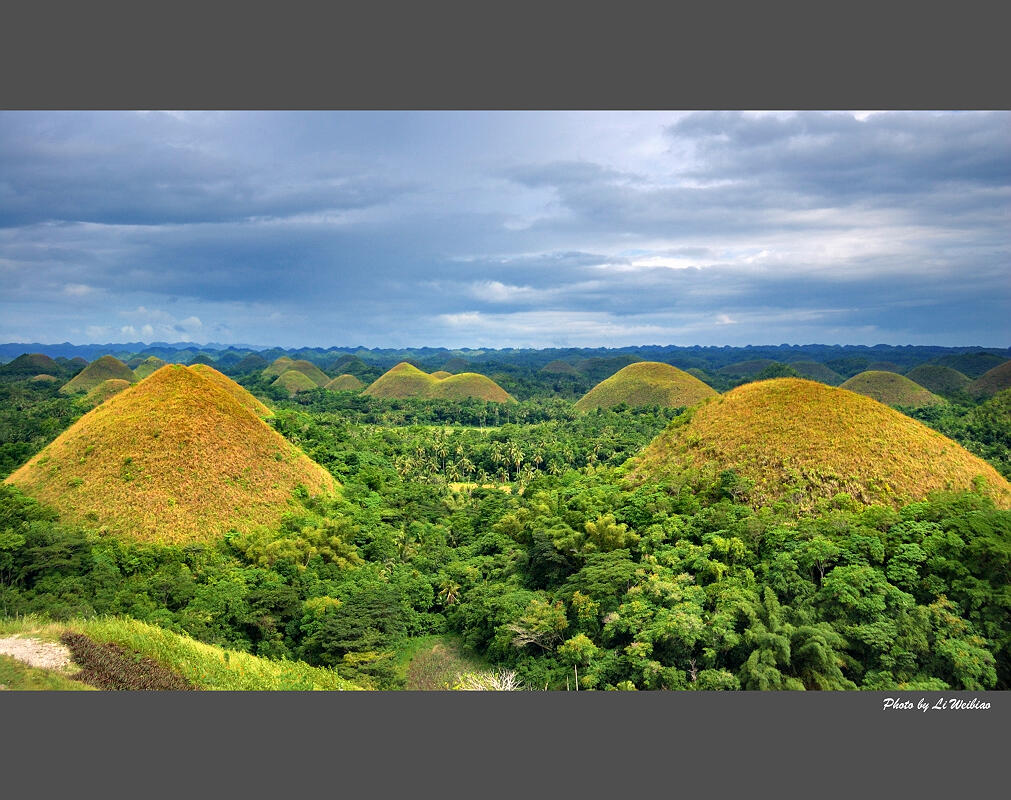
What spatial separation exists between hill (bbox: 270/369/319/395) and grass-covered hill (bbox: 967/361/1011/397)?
81973 mm

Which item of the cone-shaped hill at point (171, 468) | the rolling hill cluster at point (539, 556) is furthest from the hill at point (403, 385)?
the cone-shaped hill at point (171, 468)

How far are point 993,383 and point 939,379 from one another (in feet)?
43.1

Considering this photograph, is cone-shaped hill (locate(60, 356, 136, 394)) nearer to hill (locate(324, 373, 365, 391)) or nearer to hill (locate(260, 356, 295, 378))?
hill (locate(260, 356, 295, 378))

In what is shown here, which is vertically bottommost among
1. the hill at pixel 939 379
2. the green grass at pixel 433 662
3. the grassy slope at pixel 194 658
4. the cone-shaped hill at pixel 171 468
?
the green grass at pixel 433 662

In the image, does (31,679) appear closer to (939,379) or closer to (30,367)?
(939,379)

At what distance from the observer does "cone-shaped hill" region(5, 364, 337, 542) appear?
19.4 meters

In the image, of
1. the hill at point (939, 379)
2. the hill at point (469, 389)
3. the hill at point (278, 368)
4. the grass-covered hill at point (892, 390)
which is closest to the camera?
the grass-covered hill at point (892, 390)

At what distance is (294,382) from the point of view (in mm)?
87625

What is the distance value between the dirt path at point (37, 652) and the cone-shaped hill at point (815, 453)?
16.4m

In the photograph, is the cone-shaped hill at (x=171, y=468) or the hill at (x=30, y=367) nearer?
the cone-shaped hill at (x=171, y=468)

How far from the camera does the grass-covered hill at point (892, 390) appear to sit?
58.4 meters

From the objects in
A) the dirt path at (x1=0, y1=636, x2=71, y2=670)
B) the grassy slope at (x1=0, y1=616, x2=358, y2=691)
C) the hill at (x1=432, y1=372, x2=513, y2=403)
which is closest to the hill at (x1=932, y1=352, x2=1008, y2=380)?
the hill at (x1=432, y1=372, x2=513, y2=403)

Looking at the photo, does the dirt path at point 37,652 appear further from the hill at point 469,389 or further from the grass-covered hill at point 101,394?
the hill at point 469,389

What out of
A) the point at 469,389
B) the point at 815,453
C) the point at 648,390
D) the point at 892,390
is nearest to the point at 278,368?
the point at 469,389
